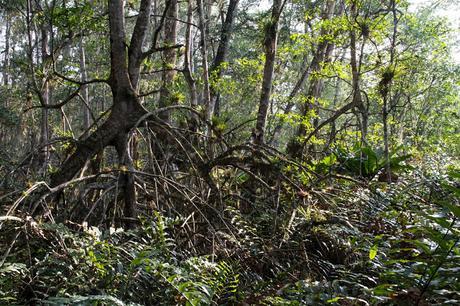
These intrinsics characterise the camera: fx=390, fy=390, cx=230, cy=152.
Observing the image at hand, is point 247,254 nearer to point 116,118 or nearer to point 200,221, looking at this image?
point 200,221

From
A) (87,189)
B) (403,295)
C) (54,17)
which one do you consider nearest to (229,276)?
(403,295)

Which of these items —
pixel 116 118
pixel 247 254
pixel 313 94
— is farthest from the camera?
pixel 313 94

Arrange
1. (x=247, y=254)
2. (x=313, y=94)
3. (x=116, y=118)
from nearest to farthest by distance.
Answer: (x=247, y=254)
(x=116, y=118)
(x=313, y=94)

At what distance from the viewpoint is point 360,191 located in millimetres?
4449

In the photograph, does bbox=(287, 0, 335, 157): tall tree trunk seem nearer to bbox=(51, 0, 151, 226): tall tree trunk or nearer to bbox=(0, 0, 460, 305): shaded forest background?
bbox=(0, 0, 460, 305): shaded forest background

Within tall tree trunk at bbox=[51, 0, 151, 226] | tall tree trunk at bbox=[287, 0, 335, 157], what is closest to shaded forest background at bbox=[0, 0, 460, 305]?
tall tree trunk at bbox=[51, 0, 151, 226]

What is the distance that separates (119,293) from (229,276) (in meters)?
0.81

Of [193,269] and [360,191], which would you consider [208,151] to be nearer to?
[360,191]

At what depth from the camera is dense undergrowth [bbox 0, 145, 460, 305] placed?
198 centimetres

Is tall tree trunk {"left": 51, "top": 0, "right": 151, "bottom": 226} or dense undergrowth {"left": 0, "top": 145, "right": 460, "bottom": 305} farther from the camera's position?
tall tree trunk {"left": 51, "top": 0, "right": 151, "bottom": 226}

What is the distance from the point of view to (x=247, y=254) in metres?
3.29

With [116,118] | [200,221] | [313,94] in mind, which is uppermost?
[313,94]

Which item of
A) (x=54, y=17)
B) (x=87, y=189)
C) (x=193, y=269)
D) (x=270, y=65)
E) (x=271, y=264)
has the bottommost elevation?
(x=271, y=264)

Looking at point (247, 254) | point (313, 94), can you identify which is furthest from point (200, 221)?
point (313, 94)
